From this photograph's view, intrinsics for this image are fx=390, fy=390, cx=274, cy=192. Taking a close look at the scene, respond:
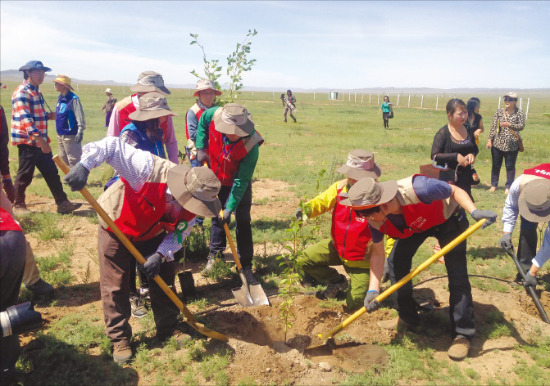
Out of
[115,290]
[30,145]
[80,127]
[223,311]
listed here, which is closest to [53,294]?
[115,290]

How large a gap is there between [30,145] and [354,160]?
215 inches

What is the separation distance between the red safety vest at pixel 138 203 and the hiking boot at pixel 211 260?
1.75m

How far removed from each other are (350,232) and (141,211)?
2106mm

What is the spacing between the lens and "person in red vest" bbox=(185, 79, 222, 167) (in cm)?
538

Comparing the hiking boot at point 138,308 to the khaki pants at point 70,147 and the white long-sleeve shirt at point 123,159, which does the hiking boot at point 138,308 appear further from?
the khaki pants at point 70,147

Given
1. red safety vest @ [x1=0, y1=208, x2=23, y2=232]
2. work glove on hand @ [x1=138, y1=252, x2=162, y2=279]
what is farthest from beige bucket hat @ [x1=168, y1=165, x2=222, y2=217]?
red safety vest @ [x1=0, y1=208, x2=23, y2=232]

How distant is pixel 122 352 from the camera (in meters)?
3.33

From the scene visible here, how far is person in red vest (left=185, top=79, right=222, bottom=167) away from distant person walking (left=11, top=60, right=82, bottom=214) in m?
2.64

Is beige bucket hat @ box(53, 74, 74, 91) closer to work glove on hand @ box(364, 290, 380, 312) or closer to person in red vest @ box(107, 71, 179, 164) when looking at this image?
person in red vest @ box(107, 71, 179, 164)

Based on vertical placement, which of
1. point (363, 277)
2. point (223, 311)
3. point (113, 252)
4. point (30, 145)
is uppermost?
point (30, 145)

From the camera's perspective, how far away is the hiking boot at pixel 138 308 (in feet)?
13.2

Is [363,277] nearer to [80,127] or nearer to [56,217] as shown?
[56,217]

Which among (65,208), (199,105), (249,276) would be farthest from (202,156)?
(65,208)

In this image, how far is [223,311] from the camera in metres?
4.18
